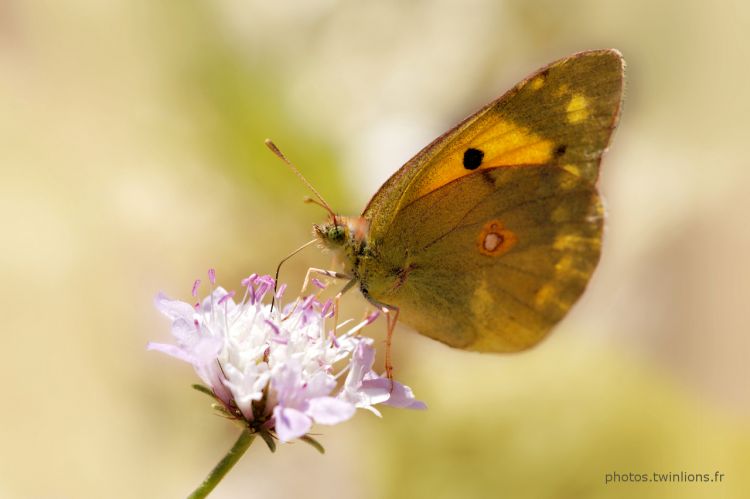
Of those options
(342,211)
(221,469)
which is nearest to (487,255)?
(221,469)

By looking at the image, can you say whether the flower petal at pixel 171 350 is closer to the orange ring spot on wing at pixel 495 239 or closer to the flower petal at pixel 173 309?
the flower petal at pixel 173 309

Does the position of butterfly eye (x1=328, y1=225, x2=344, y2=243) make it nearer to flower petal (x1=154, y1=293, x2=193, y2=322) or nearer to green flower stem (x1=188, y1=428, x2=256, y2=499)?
flower petal (x1=154, y1=293, x2=193, y2=322)

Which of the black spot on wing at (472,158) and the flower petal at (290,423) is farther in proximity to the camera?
the black spot on wing at (472,158)

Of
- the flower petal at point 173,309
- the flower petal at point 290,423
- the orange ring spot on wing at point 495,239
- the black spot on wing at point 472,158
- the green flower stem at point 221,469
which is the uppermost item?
the black spot on wing at point 472,158

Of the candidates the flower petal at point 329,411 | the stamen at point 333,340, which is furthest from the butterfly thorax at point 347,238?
the flower petal at point 329,411

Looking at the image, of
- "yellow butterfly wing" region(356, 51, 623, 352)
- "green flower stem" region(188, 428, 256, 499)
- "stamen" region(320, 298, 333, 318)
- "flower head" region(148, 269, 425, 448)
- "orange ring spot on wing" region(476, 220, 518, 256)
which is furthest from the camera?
"orange ring spot on wing" region(476, 220, 518, 256)

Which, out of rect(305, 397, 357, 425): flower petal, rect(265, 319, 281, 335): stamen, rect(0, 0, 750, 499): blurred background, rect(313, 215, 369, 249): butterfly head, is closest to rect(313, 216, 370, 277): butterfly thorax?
rect(313, 215, 369, 249): butterfly head

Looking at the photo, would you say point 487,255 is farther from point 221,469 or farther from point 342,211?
point 342,211
